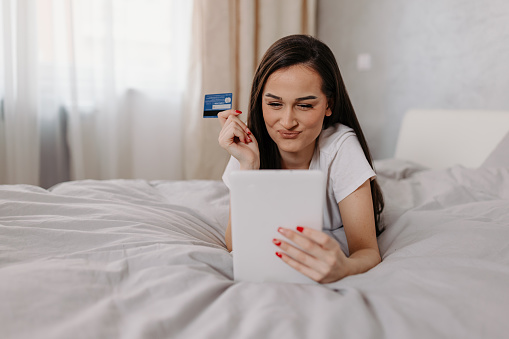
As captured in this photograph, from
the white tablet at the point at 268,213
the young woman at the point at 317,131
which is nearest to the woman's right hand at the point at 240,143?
the young woman at the point at 317,131

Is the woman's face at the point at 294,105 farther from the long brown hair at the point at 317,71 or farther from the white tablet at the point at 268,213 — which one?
the white tablet at the point at 268,213

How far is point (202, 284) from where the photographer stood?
720 millimetres

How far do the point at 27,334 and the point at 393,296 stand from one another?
533 mm

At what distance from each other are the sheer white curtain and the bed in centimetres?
160

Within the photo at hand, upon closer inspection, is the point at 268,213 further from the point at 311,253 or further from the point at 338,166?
the point at 338,166

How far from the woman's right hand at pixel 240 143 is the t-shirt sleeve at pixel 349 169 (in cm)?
19

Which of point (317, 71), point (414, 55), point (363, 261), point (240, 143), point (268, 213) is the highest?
point (414, 55)

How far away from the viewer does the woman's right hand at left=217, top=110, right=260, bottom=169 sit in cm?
107

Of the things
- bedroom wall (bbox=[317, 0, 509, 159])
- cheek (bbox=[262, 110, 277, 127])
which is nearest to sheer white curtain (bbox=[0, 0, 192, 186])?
bedroom wall (bbox=[317, 0, 509, 159])

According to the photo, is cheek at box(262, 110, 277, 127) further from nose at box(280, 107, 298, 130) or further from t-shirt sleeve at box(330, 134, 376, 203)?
t-shirt sleeve at box(330, 134, 376, 203)

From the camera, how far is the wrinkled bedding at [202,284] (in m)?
0.61

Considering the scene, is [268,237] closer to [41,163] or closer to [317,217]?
[317,217]

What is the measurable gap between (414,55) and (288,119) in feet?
6.24

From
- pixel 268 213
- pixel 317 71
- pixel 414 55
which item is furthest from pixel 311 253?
pixel 414 55
